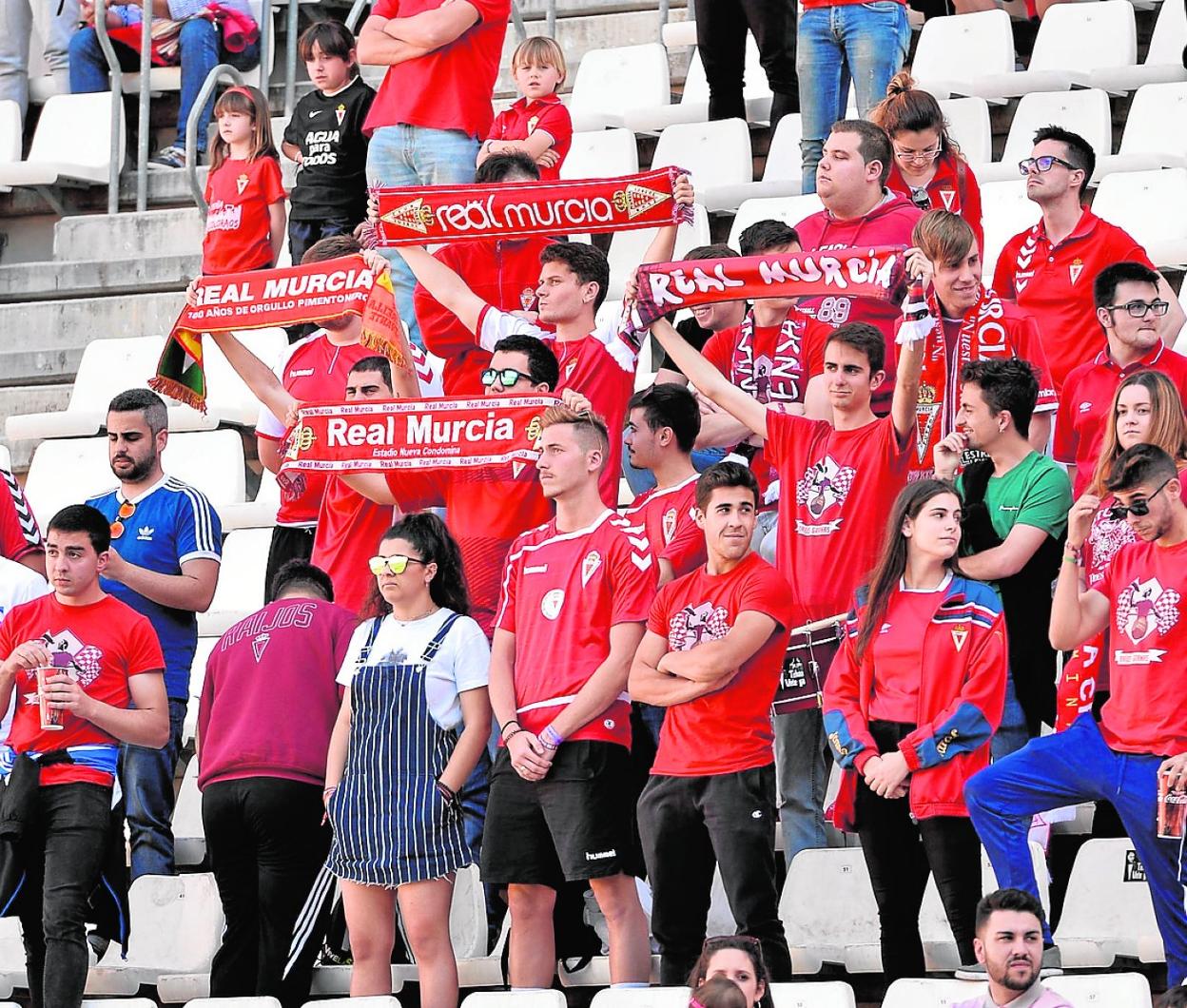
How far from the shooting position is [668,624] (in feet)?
21.0

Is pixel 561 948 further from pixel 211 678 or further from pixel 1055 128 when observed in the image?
pixel 1055 128

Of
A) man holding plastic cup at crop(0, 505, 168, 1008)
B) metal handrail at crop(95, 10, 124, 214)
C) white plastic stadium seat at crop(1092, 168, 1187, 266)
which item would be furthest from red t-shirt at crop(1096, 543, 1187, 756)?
metal handrail at crop(95, 10, 124, 214)

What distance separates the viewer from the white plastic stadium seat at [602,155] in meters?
10.5

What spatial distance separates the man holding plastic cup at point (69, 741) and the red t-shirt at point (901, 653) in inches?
85.4

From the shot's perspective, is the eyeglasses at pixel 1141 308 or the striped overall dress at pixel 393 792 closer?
the striped overall dress at pixel 393 792

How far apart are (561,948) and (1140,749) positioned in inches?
72.0

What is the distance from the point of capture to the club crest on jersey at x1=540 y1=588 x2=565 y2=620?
6541 mm

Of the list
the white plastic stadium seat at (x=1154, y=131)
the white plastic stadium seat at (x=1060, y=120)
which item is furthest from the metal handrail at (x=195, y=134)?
the white plastic stadium seat at (x=1154, y=131)

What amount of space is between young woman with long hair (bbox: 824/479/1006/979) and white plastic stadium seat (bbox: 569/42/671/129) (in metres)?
5.32

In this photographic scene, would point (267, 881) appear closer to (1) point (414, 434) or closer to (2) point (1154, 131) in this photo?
(1) point (414, 434)

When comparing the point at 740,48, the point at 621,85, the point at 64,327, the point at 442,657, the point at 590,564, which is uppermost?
the point at 621,85

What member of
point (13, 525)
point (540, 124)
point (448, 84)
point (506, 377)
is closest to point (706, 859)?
point (506, 377)

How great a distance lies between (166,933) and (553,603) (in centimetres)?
172

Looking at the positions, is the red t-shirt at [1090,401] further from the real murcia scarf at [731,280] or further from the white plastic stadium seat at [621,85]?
the white plastic stadium seat at [621,85]
